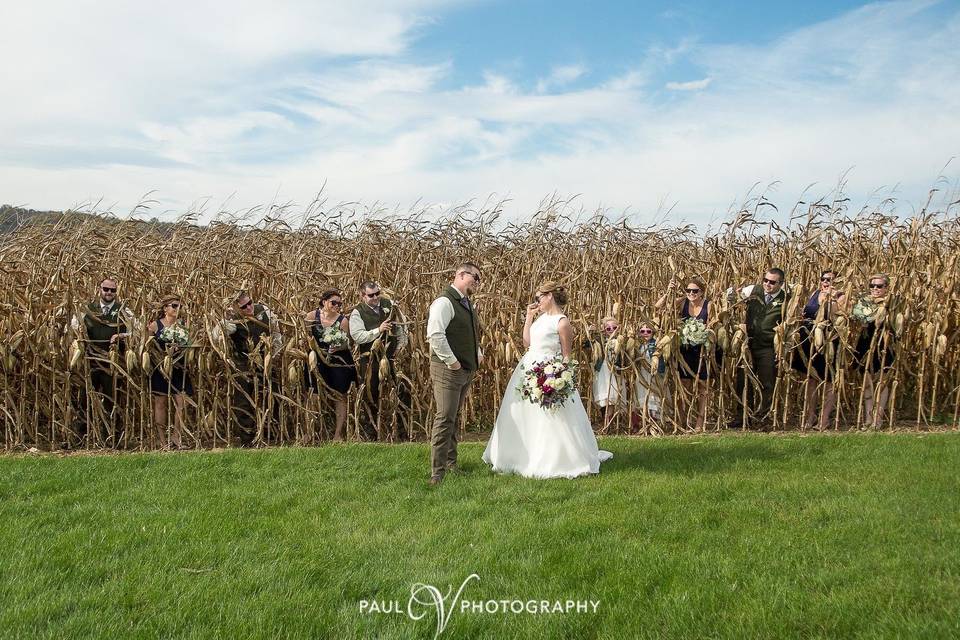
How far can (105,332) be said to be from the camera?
833 cm

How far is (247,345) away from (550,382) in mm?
4011

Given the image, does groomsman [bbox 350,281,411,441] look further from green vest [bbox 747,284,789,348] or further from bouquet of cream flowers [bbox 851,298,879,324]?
bouquet of cream flowers [bbox 851,298,879,324]

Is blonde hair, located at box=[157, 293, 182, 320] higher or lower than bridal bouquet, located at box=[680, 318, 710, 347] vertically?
higher

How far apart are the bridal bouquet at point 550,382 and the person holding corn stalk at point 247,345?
3.28 meters

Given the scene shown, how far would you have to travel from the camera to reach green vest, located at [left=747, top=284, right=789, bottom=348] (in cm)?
861

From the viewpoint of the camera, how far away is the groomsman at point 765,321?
8.62m

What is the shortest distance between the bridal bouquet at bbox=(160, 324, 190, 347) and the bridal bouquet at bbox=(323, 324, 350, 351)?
160 cm

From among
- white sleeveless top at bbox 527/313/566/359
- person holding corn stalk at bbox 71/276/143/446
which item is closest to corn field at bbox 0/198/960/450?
person holding corn stalk at bbox 71/276/143/446

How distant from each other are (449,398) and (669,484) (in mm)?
2077

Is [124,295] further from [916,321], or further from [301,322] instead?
[916,321]

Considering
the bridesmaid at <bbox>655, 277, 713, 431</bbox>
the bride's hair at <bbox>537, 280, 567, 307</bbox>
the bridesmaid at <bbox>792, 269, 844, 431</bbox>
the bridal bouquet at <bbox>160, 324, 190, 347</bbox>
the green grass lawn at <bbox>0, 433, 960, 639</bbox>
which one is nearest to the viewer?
the green grass lawn at <bbox>0, 433, 960, 639</bbox>

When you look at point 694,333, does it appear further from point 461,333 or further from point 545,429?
point 461,333

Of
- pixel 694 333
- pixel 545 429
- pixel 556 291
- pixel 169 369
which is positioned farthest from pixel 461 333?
pixel 169 369

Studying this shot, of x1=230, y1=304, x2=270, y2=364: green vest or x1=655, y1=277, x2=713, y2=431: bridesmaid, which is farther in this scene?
x1=655, y1=277, x2=713, y2=431: bridesmaid
